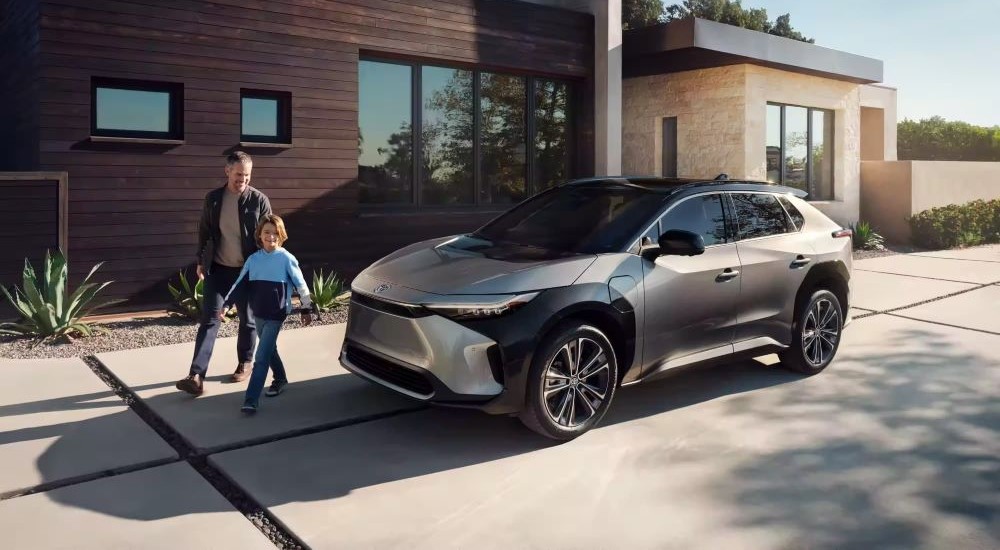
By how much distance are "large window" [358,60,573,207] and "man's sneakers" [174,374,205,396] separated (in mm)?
5632

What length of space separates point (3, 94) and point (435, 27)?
5625 millimetres

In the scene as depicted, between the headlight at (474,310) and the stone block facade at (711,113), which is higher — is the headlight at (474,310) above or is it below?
below

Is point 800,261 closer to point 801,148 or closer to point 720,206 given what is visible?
point 720,206

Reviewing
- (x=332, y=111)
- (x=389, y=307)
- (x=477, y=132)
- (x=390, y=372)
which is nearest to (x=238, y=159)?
(x=389, y=307)

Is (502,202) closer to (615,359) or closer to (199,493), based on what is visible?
(615,359)

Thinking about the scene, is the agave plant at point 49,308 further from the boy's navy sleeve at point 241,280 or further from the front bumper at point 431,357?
the front bumper at point 431,357

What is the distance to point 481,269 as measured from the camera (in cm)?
523

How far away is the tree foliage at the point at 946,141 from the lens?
34.7 meters

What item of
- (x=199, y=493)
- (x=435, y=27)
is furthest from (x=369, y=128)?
(x=199, y=493)

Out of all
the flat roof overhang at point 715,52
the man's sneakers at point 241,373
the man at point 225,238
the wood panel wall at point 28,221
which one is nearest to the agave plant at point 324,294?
the wood panel wall at point 28,221

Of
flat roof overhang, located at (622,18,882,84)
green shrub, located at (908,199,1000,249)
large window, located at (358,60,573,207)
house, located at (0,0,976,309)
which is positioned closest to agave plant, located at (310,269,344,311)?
house, located at (0,0,976,309)

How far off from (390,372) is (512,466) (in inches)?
40.3

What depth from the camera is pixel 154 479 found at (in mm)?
4441

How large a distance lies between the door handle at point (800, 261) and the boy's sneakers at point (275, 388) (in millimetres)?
4052
